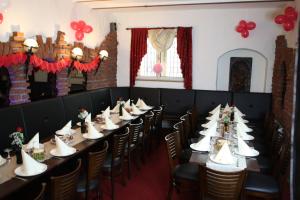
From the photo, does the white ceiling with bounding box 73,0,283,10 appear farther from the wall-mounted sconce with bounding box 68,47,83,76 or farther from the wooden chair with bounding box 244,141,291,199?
the wooden chair with bounding box 244,141,291,199

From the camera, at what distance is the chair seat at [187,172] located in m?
3.11

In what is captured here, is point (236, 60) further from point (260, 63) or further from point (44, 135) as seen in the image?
point (44, 135)

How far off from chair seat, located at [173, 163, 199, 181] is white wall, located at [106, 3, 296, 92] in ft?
12.7

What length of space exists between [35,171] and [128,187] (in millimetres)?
1795

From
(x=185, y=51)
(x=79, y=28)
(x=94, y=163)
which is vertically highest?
(x=79, y=28)

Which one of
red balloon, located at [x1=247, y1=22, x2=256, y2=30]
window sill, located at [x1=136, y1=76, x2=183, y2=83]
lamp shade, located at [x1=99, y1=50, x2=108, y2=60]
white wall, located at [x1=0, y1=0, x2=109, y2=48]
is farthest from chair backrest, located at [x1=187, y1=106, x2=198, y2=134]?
white wall, located at [x1=0, y1=0, x2=109, y2=48]

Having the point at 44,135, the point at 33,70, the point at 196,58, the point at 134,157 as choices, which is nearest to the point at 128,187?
the point at 134,157

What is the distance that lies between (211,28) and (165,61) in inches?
56.4

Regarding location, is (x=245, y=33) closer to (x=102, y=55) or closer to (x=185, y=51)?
(x=185, y=51)

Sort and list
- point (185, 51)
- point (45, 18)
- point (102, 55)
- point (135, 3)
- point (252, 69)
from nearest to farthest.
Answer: point (45, 18), point (135, 3), point (102, 55), point (252, 69), point (185, 51)

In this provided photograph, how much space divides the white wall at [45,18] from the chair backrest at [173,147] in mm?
2884

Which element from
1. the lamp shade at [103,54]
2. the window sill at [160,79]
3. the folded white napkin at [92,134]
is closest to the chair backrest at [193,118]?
the window sill at [160,79]

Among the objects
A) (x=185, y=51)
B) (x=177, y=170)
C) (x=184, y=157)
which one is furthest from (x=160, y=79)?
(x=177, y=170)

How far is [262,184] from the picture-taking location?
9.61 feet
